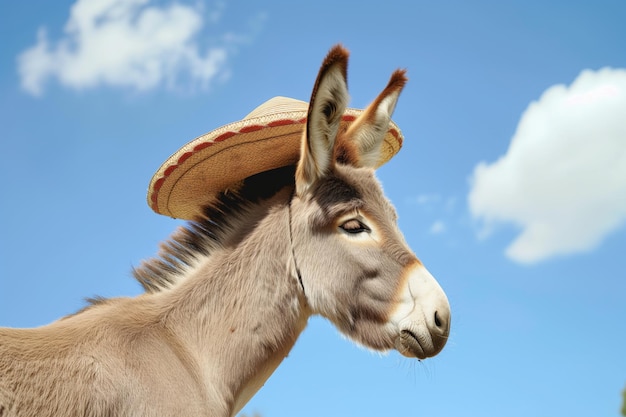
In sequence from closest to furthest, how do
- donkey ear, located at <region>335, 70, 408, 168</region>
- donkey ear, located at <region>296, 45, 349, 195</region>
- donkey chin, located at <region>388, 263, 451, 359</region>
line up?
1. donkey chin, located at <region>388, 263, 451, 359</region>
2. donkey ear, located at <region>296, 45, 349, 195</region>
3. donkey ear, located at <region>335, 70, 408, 168</region>

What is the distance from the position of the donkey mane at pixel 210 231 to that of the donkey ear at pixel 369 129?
0.37m

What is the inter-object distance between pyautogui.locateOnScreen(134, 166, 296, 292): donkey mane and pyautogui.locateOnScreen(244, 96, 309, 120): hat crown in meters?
0.37

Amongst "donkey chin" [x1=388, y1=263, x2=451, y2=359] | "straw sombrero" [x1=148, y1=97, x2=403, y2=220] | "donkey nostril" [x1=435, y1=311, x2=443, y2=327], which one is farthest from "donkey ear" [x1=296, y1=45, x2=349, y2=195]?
"donkey nostril" [x1=435, y1=311, x2=443, y2=327]

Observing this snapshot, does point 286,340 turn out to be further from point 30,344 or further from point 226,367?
point 30,344

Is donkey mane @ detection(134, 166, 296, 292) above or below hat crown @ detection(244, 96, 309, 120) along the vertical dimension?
below

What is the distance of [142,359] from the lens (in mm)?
3033

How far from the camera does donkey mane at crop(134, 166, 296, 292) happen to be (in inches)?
143

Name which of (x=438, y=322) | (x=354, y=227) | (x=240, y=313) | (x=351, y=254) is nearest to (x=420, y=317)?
(x=438, y=322)

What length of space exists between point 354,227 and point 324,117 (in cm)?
64

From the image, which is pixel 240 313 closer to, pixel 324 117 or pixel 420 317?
pixel 420 317

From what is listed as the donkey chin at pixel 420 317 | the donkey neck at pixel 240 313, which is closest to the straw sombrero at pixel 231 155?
the donkey neck at pixel 240 313

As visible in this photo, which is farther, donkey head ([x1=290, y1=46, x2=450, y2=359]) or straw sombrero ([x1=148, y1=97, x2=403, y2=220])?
straw sombrero ([x1=148, y1=97, x2=403, y2=220])

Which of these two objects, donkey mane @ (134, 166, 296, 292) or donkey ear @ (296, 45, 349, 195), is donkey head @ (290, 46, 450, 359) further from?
donkey mane @ (134, 166, 296, 292)

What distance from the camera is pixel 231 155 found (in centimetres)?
378
